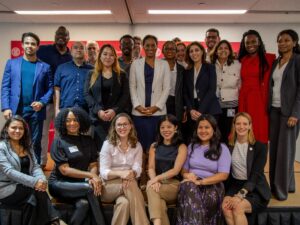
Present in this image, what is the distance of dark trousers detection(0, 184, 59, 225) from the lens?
8.89ft

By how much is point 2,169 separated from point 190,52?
2030 millimetres

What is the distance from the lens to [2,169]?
2688mm

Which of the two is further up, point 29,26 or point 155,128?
point 29,26

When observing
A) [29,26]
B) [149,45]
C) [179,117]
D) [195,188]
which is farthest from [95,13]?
[195,188]

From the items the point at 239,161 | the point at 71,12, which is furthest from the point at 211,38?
the point at 71,12

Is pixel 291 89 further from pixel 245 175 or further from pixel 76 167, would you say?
pixel 76 167

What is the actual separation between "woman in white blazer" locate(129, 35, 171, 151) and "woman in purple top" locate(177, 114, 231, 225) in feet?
1.66

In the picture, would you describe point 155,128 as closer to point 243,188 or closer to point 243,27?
point 243,188

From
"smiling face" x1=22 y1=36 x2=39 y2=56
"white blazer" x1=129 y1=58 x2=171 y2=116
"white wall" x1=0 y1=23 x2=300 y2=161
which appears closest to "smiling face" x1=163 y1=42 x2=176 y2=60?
Answer: "white blazer" x1=129 y1=58 x2=171 y2=116

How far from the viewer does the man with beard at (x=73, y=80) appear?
3.40 meters

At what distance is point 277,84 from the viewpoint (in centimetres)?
322

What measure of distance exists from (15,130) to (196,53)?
1822mm

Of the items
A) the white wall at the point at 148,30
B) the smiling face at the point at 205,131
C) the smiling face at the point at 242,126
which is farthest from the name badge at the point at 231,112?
the white wall at the point at 148,30

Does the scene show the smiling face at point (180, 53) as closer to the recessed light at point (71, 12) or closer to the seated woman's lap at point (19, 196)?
the recessed light at point (71, 12)
